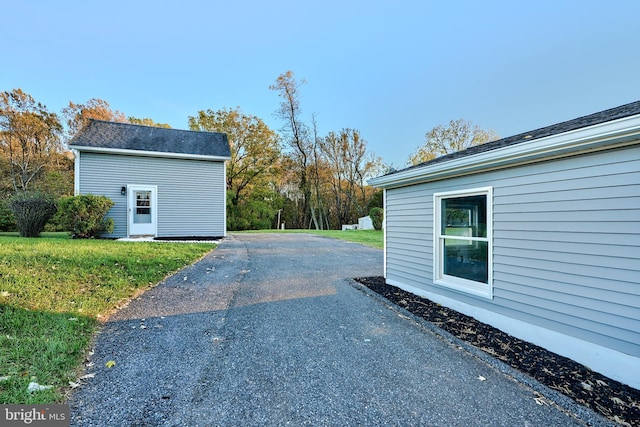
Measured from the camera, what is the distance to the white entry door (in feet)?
35.9

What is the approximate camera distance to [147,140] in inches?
467

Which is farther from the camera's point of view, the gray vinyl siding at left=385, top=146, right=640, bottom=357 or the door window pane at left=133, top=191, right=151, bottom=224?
the door window pane at left=133, top=191, right=151, bottom=224

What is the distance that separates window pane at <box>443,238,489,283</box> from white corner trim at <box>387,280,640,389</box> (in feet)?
1.48

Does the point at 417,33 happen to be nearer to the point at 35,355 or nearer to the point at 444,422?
→ the point at 444,422

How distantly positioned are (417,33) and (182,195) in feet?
39.1

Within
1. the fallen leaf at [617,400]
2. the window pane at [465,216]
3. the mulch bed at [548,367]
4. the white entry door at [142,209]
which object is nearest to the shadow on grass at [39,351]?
the mulch bed at [548,367]

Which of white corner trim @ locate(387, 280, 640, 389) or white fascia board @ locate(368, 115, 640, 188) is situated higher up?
white fascia board @ locate(368, 115, 640, 188)

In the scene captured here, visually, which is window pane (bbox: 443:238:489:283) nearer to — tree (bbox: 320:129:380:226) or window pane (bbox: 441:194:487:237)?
window pane (bbox: 441:194:487:237)

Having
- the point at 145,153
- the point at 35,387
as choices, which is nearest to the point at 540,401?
the point at 35,387

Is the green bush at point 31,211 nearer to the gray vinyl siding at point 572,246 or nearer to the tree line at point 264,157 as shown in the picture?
the tree line at point 264,157

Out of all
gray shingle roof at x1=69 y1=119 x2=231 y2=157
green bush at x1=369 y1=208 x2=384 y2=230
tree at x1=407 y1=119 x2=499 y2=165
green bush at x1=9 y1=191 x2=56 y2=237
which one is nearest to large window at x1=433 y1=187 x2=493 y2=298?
gray shingle roof at x1=69 y1=119 x2=231 y2=157

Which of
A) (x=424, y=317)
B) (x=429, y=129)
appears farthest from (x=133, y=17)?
(x=429, y=129)

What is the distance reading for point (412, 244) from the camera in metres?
5.08

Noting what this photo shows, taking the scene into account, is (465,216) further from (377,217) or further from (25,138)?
(25,138)
